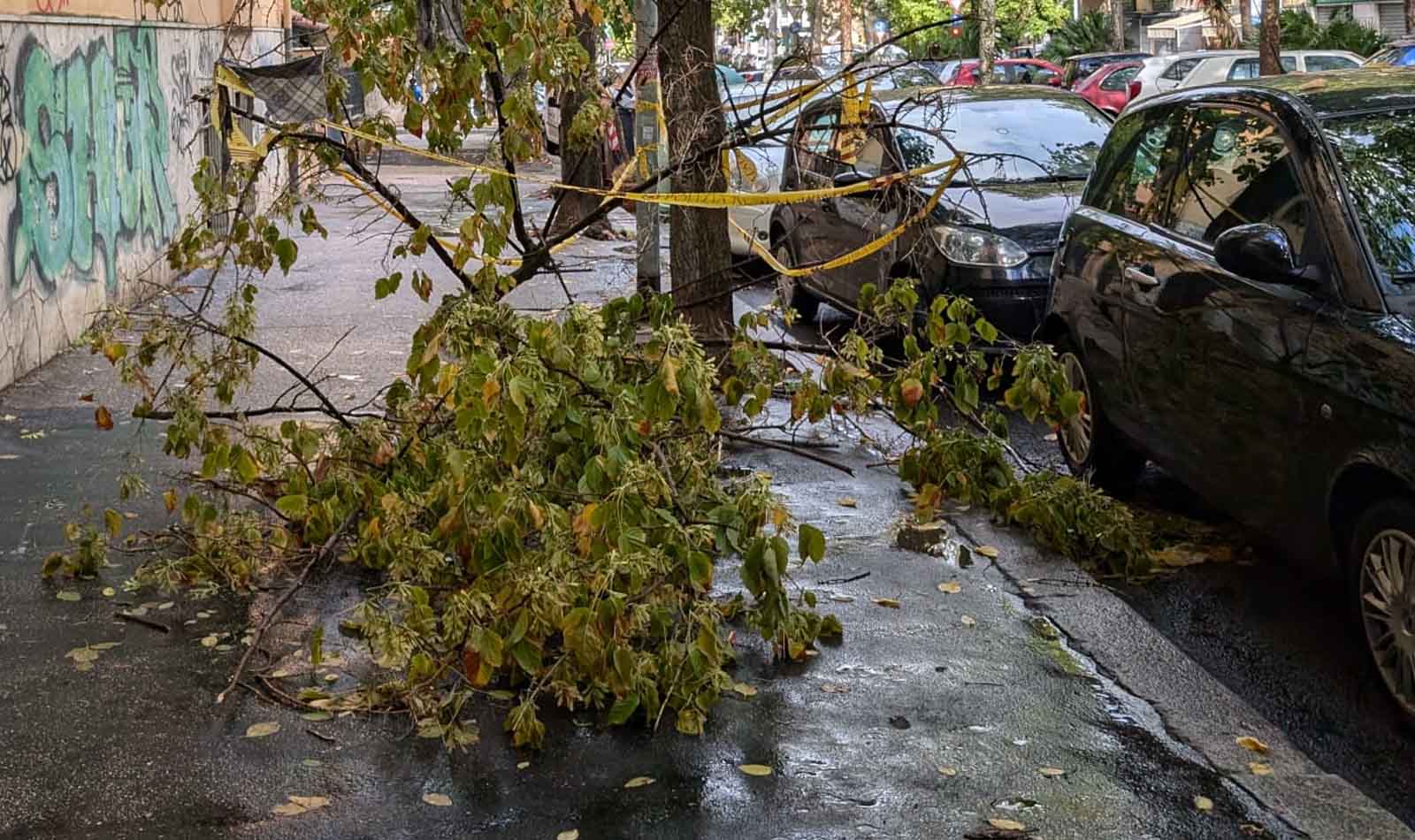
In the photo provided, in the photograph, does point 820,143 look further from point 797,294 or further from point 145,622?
point 145,622

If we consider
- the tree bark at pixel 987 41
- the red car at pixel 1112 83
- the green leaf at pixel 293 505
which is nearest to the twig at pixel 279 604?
the green leaf at pixel 293 505

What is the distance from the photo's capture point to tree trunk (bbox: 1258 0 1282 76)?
1222 inches

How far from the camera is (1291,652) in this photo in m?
5.79

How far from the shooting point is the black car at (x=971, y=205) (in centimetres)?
988

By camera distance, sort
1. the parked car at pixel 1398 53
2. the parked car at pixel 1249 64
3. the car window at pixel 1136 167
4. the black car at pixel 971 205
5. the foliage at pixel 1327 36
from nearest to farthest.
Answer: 1. the car window at pixel 1136 167
2. the black car at pixel 971 205
3. the parked car at pixel 1398 53
4. the parked car at pixel 1249 64
5. the foliage at pixel 1327 36

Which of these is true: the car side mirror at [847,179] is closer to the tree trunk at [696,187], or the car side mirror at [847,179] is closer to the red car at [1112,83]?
the tree trunk at [696,187]

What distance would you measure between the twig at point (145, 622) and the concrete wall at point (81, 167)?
3254 mm

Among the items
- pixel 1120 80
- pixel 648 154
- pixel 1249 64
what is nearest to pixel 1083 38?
pixel 1120 80

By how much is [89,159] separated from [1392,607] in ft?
A: 34.4

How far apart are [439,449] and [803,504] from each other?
7.39 ft

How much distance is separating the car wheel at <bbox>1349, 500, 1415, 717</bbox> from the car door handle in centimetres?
173

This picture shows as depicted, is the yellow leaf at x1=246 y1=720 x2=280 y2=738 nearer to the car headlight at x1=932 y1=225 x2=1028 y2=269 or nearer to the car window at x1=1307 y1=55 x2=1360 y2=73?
the car headlight at x1=932 y1=225 x2=1028 y2=269

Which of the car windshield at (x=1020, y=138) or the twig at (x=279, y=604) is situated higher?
the car windshield at (x=1020, y=138)

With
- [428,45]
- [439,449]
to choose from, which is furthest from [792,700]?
[428,45]
